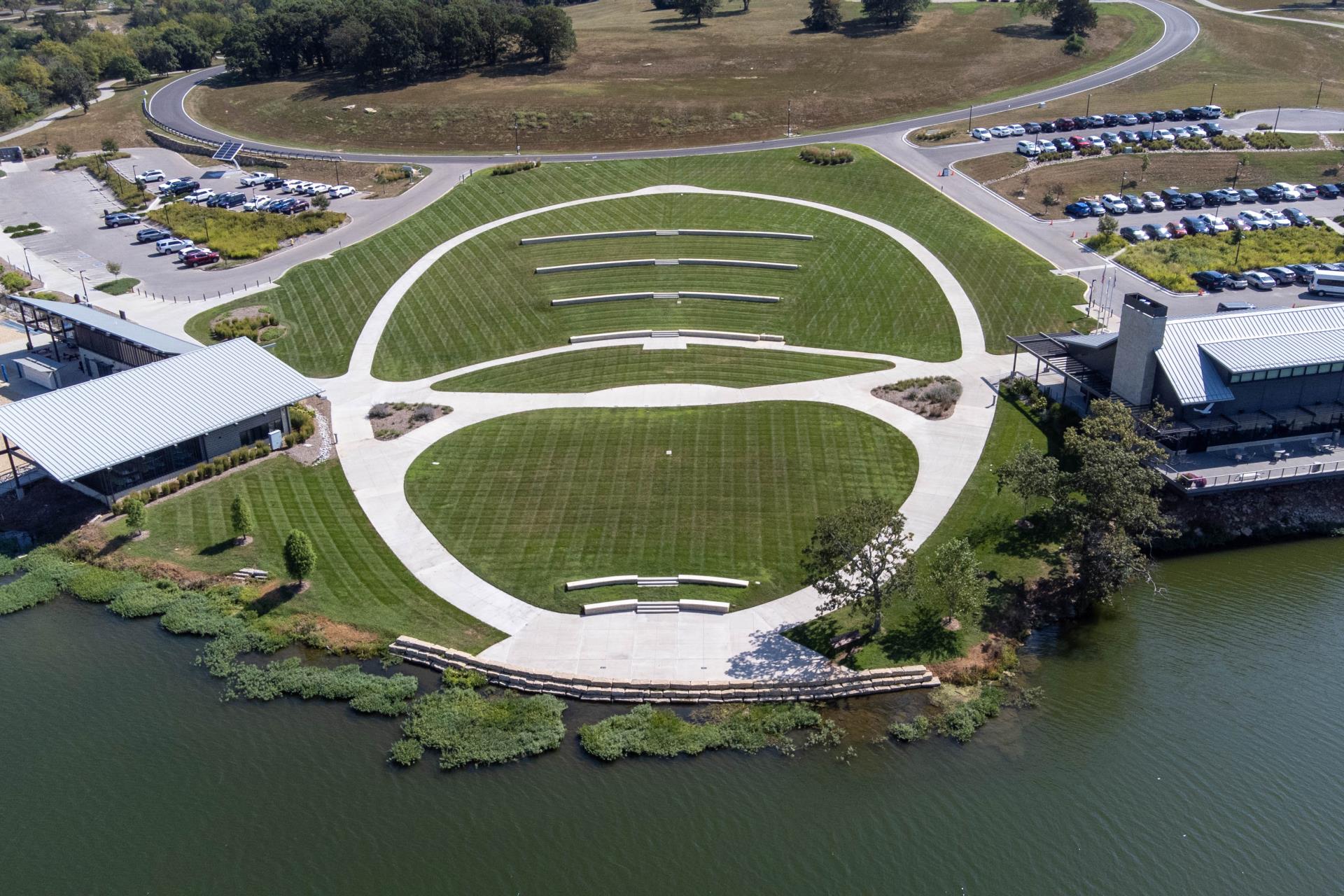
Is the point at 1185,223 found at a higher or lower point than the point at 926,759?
higher

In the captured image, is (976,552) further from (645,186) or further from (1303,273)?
(645,186)

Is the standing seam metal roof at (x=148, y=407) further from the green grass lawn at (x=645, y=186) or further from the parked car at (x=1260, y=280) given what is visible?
the parked car at (x=1260, y=280)

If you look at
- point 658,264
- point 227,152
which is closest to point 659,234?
point 658,264

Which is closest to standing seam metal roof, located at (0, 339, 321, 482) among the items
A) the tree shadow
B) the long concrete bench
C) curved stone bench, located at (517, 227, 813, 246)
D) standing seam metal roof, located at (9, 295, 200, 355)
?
standing seam metal roof, located at (9, 295, 200, 355)

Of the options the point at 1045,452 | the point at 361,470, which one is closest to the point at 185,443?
the point at 361,470

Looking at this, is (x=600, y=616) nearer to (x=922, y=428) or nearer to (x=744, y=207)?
(x=922, y=428)

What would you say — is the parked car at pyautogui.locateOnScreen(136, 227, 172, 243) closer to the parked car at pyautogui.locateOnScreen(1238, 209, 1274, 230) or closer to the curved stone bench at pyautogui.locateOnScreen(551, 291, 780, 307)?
the curved stone bench at pyautogui.locateOnScreen(551, 291, 780, 307)

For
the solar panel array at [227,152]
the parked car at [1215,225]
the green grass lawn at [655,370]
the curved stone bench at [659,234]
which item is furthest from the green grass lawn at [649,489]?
the solar panel array at [227,152]
